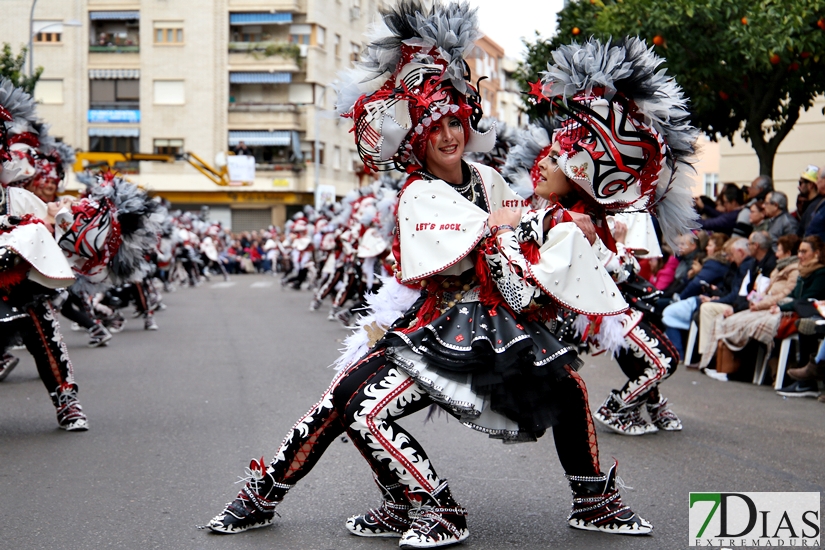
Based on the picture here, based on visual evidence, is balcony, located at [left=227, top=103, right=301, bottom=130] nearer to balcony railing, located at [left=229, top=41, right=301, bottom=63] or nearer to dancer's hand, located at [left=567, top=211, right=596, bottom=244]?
balcony railing, located at [left=229, top=41, right=301, bottom=63]

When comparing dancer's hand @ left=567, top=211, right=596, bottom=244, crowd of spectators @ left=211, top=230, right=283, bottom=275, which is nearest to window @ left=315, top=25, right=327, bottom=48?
crowd of spectators @ left=211, top=230, right=283, bottom=275

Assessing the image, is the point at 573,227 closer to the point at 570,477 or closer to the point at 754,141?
the point at 570,477

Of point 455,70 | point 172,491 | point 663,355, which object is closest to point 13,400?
point 172,491

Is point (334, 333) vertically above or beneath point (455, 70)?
beneath

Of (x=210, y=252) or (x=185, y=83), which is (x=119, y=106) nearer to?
(x=185, y=83)

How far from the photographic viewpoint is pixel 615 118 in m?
4.28

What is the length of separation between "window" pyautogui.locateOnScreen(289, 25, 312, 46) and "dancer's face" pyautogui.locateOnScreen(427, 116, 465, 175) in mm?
52209

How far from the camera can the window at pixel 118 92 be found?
53750 mm

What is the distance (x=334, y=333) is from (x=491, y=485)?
9520 mm

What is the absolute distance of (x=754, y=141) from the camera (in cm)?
1441

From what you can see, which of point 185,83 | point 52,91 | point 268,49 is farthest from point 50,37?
point 268,49

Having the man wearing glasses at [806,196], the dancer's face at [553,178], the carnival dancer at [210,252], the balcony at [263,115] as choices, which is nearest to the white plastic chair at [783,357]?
the man wearing glasses at [806,196]

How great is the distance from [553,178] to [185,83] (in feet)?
168

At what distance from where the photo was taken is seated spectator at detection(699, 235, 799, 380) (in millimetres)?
9914
